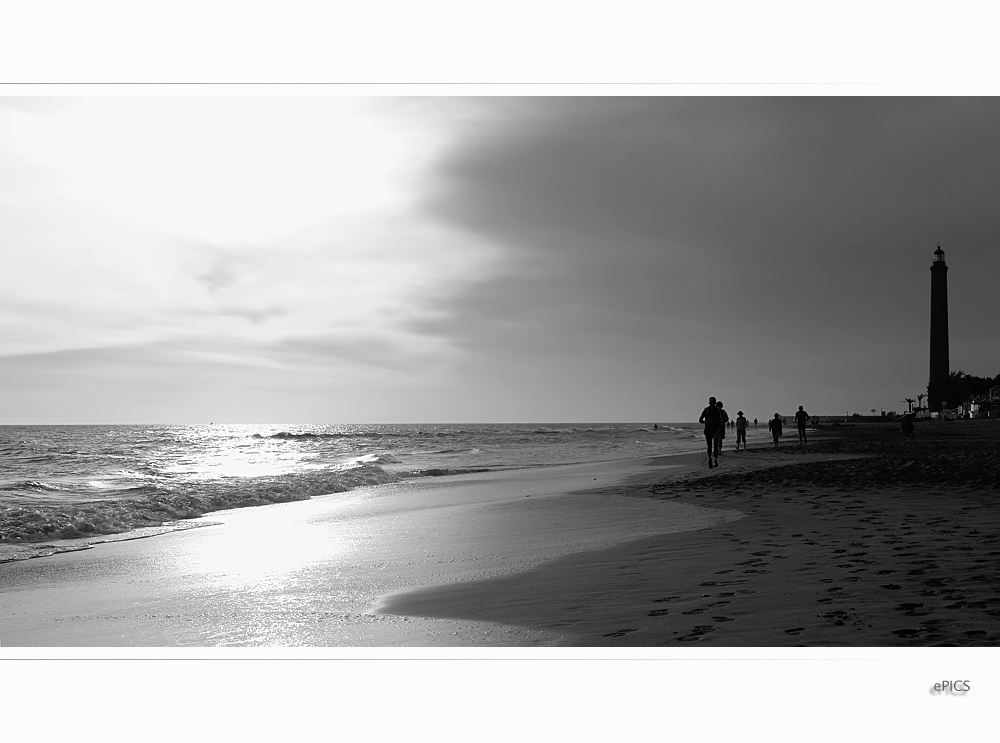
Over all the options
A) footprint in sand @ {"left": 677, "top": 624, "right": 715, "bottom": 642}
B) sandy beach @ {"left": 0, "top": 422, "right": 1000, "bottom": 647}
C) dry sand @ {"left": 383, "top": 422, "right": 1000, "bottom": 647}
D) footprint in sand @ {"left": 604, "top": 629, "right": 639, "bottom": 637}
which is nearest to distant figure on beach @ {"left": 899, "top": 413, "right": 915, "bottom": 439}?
sandy beach @ {"left": 0, "top": 422, "right": 1000, "bottom": 647}

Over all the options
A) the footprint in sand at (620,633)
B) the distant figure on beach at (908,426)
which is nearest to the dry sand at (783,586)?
the footprint in sand at (620,633)

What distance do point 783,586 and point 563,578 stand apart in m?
1.71

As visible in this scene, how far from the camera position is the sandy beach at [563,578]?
4.35 meters

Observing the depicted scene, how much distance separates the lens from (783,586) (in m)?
4.99

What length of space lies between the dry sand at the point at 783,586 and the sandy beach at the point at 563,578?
0.02m

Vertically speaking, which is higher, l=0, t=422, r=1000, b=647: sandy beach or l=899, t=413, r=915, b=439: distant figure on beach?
l=899, t=413, r=915, b=439: distant figure on beach

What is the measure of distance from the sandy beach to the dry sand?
18 mm

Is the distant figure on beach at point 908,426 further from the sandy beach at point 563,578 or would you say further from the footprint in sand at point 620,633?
the footprint in sand at point 620,633

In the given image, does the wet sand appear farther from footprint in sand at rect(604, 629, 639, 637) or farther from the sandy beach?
footprint in sand at rect(604, 629, 639, 637)

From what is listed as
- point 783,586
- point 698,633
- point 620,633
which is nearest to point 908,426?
point 783,586

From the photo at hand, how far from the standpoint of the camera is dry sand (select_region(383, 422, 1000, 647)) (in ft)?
13.5
